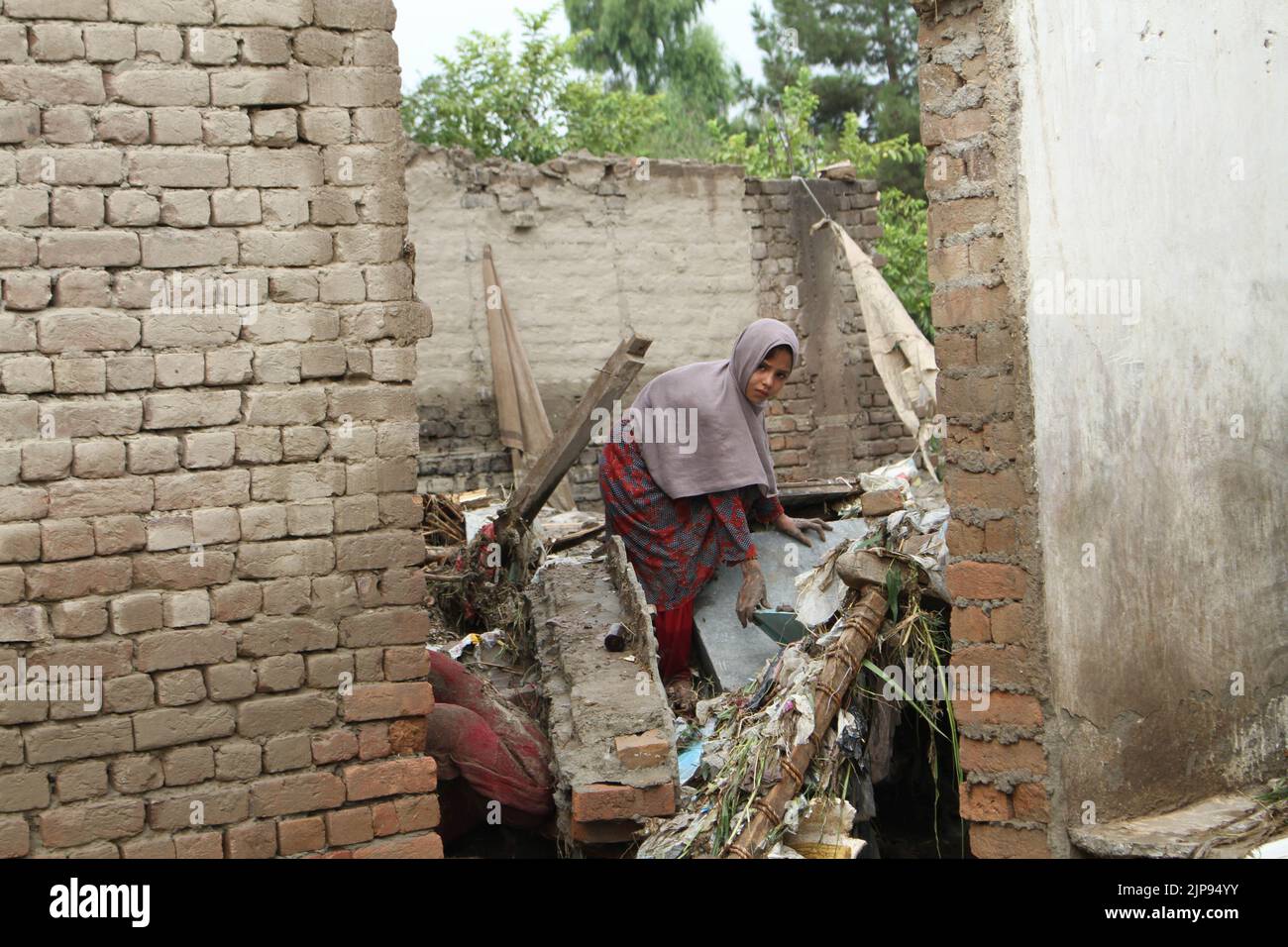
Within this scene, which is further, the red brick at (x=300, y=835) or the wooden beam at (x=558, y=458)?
the wooden beam at (x=558, y=458)

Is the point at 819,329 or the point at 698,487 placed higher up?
the point at 819,329

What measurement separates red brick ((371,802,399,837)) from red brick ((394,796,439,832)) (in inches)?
0.6

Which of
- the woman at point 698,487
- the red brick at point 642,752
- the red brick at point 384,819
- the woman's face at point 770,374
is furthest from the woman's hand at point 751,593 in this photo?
the red brick at point 384,819

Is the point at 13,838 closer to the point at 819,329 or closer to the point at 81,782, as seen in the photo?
the point at 81,782

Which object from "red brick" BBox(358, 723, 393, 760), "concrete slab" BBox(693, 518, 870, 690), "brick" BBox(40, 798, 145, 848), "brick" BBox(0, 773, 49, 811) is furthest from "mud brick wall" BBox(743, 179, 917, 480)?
"brick" BBox(0, 773, 49, 811)

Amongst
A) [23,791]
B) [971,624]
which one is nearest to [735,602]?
[971,624]

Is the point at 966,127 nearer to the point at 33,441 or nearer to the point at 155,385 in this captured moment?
the point at 155,385

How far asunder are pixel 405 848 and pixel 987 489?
6.44 ft

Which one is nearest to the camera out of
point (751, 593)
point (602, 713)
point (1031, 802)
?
point (1031, 802)

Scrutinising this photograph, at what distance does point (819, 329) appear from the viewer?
Result: 30.6ft

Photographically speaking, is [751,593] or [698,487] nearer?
[751,593]

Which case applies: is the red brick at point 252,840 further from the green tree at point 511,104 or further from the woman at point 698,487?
the green tree at point 511,104

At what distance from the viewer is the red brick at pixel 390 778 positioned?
137 inches

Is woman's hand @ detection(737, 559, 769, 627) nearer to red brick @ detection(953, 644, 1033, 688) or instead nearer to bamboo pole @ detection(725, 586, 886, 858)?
bamboo pole @ detection(725, 586, 886, 858)
